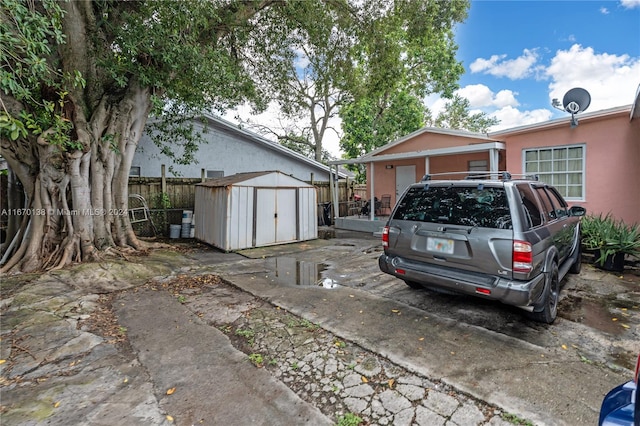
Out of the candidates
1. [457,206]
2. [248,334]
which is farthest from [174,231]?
[457,206]

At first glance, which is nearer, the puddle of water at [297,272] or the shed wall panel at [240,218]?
the puddle of water at [297,272]

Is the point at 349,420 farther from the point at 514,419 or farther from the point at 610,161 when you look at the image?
the point at 610,161

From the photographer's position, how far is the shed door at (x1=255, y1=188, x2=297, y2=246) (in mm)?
8664

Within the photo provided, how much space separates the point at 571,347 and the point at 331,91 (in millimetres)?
18502

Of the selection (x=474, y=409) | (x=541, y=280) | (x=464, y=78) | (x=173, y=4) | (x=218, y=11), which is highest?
(x=464, y=78)

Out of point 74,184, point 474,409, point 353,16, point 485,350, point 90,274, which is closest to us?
point 474,409

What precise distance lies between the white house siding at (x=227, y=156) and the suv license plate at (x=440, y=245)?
378 inches

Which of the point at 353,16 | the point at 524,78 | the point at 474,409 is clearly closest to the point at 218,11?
the point at 353,16

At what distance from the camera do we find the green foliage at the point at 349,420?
213 centimetres

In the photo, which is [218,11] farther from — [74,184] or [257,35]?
[74,184]

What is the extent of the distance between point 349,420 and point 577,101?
9077mm

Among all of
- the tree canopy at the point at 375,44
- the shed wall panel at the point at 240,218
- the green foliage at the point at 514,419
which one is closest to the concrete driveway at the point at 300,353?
the green foliage at the point at 514,419

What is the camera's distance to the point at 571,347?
10.2 feet

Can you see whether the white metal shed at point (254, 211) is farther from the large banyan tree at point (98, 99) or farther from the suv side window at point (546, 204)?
the suv side window at point (546, 204)
